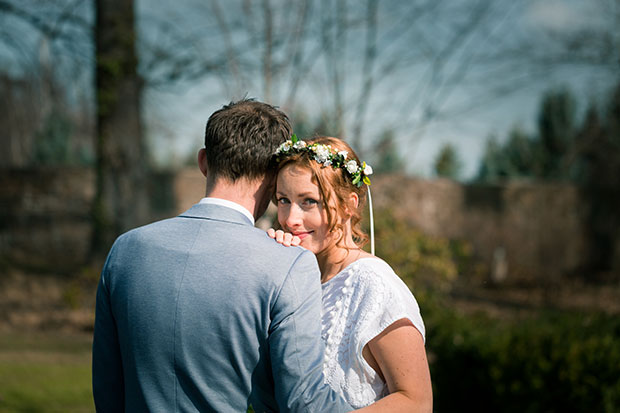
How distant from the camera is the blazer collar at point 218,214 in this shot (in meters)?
1.76

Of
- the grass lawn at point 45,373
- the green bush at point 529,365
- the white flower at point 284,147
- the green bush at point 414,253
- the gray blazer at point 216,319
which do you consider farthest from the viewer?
the green bush at point 414,253

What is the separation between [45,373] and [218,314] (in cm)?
635

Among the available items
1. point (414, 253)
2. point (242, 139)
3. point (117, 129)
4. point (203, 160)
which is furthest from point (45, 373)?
point (242, 139)

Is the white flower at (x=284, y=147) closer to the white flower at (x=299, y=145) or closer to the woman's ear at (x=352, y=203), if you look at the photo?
the white flower at (x=299, y=145)

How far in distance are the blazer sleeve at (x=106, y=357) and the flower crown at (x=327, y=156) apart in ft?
2.20

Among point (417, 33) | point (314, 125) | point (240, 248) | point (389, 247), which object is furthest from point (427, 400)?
→ point (417, 33)

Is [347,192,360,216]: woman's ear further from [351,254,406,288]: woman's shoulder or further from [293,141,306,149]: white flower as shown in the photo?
[293,141,306,149]: white flower

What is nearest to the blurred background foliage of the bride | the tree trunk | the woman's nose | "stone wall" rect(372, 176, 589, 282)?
the bride

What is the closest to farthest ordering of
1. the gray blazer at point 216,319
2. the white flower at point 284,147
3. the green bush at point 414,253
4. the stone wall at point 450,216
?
the gray blazer at point 216,319, the white flower at point 284,147, the green bush at point 414,253, the stone wall at point 450,216

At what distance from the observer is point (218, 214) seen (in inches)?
69.6

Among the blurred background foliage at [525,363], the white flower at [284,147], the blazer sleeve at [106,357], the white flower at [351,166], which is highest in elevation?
the white flower at [284,147]

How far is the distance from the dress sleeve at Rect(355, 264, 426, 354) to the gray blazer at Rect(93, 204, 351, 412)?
0.19 meters

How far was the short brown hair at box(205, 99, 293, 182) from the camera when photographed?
1796mm

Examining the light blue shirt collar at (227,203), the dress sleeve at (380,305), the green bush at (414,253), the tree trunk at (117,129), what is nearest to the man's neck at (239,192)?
the light blue shirt collar at (227,203)
